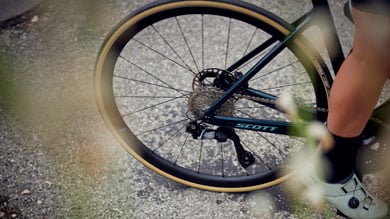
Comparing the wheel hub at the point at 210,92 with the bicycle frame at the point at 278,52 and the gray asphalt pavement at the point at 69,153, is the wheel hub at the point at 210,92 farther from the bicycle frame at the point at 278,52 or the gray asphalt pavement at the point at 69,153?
the gray asphalt pavement at the point at 69,153

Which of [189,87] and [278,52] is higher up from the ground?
[278,52]

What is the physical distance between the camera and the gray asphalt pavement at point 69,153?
2510 millimetres

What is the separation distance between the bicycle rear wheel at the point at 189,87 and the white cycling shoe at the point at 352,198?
201 millimetres

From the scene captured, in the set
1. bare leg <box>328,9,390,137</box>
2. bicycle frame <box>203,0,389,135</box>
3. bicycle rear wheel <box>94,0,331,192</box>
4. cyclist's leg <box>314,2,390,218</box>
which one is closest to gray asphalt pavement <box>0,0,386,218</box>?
bicycle rear wheel <box>94,0,331,192</box>

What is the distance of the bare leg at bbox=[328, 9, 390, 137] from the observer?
5.42 feet

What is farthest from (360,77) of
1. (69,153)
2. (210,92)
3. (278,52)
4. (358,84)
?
(69,153)

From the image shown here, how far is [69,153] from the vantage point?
8.98ft

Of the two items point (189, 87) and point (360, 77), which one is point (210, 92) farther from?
point (189, 87)

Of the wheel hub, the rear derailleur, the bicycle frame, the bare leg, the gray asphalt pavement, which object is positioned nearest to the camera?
the bare leg

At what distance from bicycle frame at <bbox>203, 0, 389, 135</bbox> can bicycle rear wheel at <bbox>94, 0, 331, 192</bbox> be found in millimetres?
55

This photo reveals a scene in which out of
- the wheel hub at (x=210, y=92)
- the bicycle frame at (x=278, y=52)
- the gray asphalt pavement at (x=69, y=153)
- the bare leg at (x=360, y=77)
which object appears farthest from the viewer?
the gray asphalt pavement at (x=69, y=153)

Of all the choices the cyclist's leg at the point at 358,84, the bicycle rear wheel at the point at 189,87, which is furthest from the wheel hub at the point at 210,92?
the cyclist's leg at the point at 358,84

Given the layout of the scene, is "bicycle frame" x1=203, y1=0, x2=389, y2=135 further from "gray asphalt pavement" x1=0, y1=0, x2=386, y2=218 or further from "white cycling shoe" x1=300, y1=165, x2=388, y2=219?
"gray asphalt pavement" x1=0, y1=0, x2=386, y2=218

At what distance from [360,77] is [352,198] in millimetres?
713
